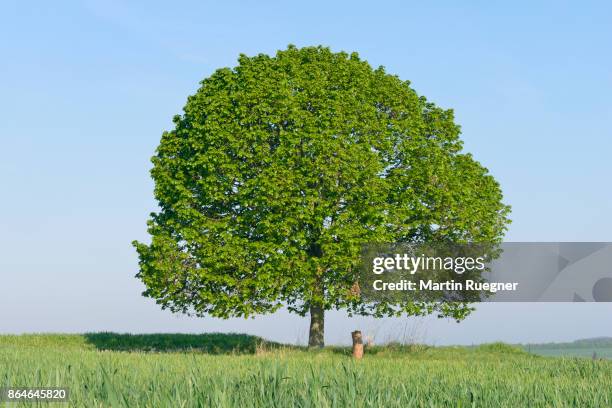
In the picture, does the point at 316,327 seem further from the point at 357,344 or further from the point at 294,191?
the point at 294,191

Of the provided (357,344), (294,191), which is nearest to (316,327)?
(357,344)

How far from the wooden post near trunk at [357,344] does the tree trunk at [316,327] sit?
2043 mm

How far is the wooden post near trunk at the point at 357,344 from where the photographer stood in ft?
94.1

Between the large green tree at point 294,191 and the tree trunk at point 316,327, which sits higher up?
the large green tree at point 294,191

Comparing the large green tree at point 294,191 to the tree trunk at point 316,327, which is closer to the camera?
the large green tree at point 294,191

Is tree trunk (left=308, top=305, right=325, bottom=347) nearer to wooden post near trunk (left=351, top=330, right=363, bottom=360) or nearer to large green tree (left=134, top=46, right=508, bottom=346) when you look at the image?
large green tree (left=134, top=46, right=508, bottom=346)

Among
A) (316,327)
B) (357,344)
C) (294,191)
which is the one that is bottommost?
(357,344)

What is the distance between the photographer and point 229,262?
28.4 metres

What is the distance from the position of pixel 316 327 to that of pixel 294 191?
267 inches

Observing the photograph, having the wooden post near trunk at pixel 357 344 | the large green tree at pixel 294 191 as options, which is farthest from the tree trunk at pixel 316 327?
the wooden post near trunk at pixel 357 344

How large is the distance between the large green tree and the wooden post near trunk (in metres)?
1.24

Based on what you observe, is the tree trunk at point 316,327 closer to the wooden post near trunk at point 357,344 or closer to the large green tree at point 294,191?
the large green tree at point 294,191

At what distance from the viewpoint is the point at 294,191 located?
28266 millimetres

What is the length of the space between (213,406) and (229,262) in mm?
21112
